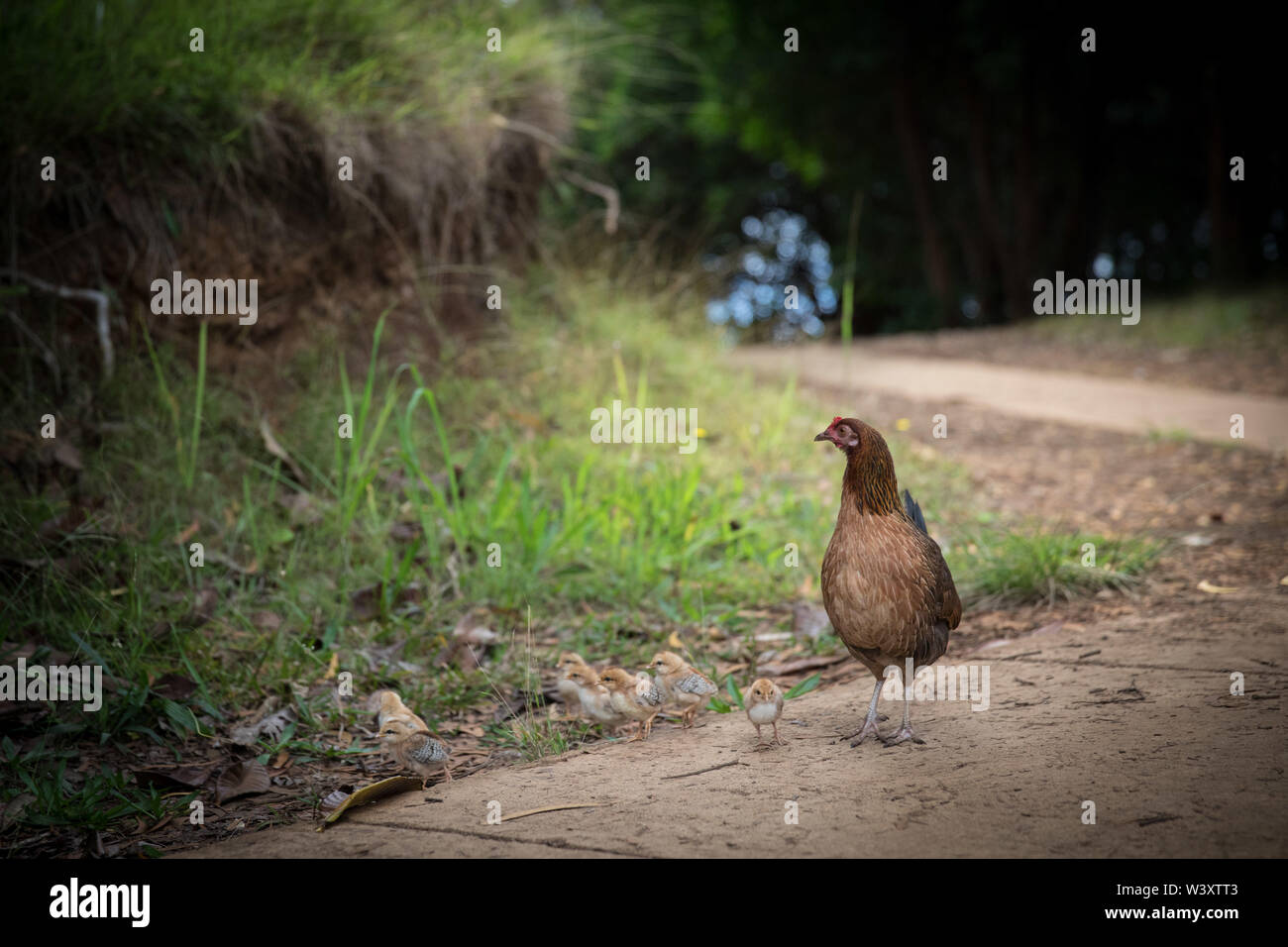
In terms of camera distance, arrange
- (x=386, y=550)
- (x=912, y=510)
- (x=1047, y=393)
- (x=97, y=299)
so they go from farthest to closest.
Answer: (x=1047, y=393), (x=97, y=299), (x=386, y=550), (x=912, y=510)

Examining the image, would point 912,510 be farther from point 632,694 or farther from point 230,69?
point 230,69

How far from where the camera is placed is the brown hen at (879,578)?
323 centimetres

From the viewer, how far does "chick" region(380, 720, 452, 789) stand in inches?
129

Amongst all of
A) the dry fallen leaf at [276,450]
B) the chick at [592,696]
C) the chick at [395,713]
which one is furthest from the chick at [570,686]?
the dry fallen leaf at [276,450]

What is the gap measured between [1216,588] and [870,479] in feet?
6.97

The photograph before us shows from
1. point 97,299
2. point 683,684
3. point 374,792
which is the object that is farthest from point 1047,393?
point 374,792

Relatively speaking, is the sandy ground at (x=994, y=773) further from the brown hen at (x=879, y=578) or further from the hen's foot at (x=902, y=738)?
the brown hen at (x=879, y=578)

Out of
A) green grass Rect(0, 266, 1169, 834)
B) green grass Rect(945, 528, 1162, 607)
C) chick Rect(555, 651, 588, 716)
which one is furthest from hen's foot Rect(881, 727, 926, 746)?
green grass Rect(945, 528, 1162, 607)

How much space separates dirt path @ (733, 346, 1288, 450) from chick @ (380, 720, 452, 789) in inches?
163

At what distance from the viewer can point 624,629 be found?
15.3ft

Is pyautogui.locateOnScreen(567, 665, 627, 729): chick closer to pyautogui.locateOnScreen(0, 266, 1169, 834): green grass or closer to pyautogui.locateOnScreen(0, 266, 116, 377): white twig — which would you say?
pyautogui.locateOnScreen(0, 266, 1169, 834): green grass

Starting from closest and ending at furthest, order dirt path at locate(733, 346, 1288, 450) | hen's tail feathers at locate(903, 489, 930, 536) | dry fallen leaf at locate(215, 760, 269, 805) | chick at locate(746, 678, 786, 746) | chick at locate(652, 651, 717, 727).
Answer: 1. chick at locate(746, 678, 786, 746)
2. dry fallen leaf at locate(215, 760, 269, 805)
3. chick at locate(652, 651, 717, 727)
4. hen's tail feathers at locate(903, 489, 930, 536)
5. dirt path at locate(733, 346, 1288, 450)

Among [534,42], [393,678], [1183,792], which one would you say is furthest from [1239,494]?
[534,42]

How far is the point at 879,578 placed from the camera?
3240mm
